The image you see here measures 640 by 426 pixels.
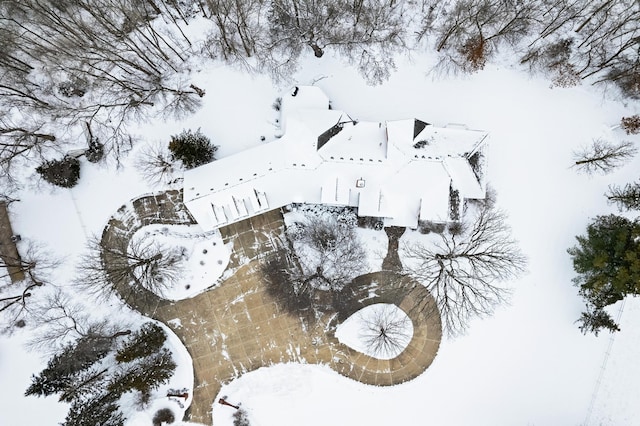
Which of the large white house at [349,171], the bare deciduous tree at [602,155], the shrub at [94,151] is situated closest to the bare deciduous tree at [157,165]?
the large white house at [349,171]

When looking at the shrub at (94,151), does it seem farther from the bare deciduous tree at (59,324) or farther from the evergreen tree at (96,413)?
the evergreen tree at (96,413)

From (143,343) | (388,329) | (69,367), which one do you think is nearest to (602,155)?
(388,329)

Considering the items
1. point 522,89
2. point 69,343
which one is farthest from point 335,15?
point 69,343

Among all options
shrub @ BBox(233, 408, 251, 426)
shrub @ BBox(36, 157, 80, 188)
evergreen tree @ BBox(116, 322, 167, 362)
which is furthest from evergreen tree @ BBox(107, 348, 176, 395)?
shrub @ BBox(36, 157, 80, 188)

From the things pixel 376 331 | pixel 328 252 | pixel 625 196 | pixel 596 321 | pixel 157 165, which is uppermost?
pixel 157 165

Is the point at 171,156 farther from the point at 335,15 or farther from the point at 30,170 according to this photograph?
the point at 335,15

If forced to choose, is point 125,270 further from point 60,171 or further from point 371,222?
point 371,222

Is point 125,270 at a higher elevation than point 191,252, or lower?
lower
